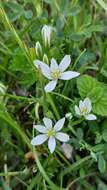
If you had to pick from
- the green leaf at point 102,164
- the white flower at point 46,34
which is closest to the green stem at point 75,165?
the green leaf at point 102,164

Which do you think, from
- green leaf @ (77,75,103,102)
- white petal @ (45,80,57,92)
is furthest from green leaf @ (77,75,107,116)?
white petal @ (45,80,57,92)

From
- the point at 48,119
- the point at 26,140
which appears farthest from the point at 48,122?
the point at 26,140

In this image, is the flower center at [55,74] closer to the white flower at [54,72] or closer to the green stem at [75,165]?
the white flower at [54,72]

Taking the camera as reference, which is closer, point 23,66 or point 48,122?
point 48,122

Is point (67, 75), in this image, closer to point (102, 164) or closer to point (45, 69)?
point (45, 69)

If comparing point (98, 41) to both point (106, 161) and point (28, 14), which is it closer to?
point (28, 14)

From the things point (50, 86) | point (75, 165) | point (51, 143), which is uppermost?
point (50, 86)
